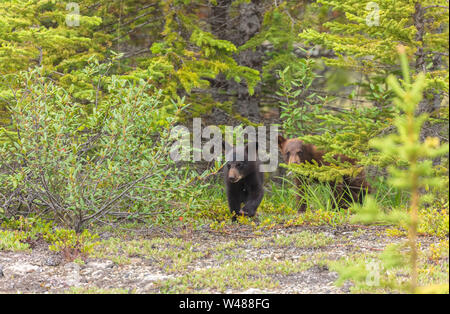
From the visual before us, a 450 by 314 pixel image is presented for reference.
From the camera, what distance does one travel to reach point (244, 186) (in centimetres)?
677

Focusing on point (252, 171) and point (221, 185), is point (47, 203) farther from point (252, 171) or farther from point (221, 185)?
point (221, 185)

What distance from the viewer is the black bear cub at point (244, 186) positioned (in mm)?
6543

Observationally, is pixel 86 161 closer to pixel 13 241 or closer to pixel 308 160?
pixel 13 241

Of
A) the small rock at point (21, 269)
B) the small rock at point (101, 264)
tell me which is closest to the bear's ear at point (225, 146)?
the small rock at point (101, 264)

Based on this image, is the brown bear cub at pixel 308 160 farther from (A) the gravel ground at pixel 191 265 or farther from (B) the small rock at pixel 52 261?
Answer: (B) the small rock at pixel 52 261

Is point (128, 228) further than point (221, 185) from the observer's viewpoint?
No

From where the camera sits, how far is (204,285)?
399cm

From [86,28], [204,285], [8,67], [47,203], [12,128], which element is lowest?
[204,285]

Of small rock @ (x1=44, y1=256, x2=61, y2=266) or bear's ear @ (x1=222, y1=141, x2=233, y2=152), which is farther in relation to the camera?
bear's ear @ (x1=222, y1=141, x2=233, y2=152)

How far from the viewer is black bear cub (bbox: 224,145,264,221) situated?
6.54m

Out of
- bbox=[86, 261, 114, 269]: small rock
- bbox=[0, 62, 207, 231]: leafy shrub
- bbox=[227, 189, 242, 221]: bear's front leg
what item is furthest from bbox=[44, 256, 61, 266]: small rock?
bbox=[227, 189, 242, 221]: bear's front leg

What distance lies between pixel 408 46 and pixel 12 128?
5.16 metres

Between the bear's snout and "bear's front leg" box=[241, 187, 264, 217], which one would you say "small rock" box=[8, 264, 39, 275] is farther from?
"bear's front leg" box=[241, 187, 264, 217]
